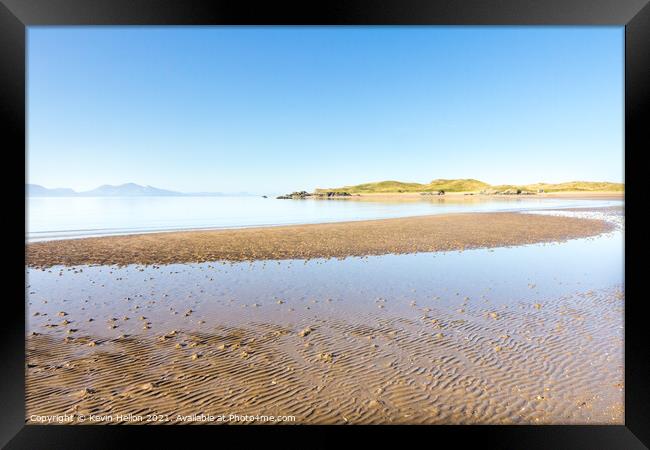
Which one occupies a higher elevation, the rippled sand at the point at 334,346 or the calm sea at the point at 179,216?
the calm sea at the point at 179,216

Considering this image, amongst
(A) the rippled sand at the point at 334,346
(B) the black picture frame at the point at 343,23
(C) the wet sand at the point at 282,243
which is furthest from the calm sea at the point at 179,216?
(C) the wet sand at the point at 282,243

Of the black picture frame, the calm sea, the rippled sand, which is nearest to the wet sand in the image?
the rippled sand

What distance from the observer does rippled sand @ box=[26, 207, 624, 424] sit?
14.0 feet

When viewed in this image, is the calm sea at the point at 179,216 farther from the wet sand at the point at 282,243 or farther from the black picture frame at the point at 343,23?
the wet sand at the point at 282,243

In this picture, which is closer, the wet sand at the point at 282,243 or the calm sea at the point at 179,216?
the wet sand at the point at 282,243

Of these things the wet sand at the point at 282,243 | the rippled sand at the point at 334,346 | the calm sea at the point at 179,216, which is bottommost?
the rippled sand at the point at 334,346

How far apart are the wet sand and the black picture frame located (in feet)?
31.6

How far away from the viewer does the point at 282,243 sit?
17.6 metres

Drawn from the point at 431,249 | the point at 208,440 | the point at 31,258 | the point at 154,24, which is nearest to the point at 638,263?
the point at 208,440

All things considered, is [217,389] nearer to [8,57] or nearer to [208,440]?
[208,440]

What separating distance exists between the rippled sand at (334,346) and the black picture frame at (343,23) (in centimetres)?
28

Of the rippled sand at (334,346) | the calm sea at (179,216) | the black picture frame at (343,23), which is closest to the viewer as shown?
the black picture frame at (343,23)

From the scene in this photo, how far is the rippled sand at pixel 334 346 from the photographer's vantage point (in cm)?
427

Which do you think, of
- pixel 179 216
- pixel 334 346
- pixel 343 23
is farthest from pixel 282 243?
pixel 179 216
